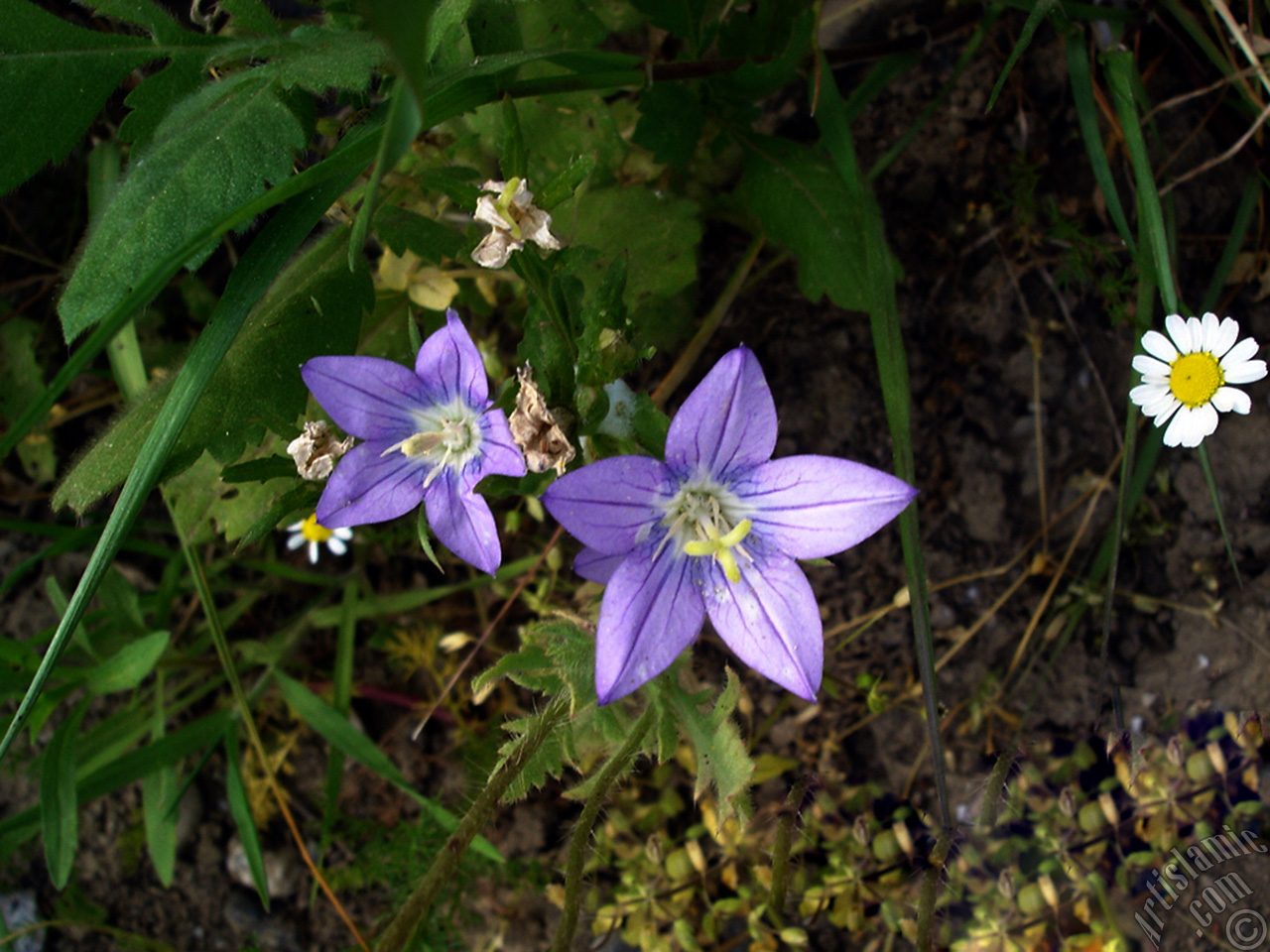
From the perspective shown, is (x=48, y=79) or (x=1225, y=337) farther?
(x=1225, y=337)

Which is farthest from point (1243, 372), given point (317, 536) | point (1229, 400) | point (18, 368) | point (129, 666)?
point (18, 368)

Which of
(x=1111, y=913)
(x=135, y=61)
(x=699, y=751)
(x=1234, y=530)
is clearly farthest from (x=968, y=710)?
(x=135, y=61)

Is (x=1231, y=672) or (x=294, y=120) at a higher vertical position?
(x=1231, y=672)

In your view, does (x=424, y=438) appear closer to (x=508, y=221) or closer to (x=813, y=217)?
(x=508, y=221)

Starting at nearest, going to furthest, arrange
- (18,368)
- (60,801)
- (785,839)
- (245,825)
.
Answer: (785,839)
(60,801)
(245,825)
(18,368)

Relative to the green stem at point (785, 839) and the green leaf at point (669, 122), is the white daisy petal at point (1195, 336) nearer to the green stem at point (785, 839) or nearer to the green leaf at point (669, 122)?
the green leaf at point (669, 122)

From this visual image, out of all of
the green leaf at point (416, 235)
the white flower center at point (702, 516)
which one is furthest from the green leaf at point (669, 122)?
the white flower center at point (702, 516)

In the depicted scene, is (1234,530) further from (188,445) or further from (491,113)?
(188,445)
